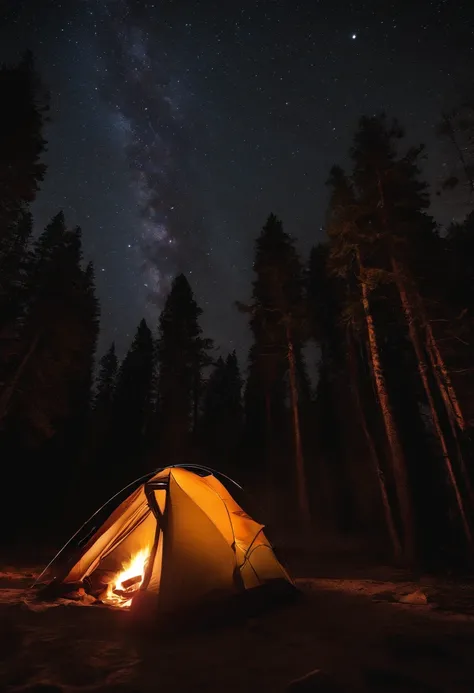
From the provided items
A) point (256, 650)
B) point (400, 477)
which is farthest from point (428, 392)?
point (256, 650)

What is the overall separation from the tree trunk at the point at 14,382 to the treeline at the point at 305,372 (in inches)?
3.0

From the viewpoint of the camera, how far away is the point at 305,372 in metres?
28.7

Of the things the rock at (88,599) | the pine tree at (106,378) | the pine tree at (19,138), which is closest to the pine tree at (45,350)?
the pine tree at (19,138)

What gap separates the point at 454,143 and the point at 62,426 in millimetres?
26247

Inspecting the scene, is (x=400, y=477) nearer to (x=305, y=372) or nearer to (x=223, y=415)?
(x=305, y=372)

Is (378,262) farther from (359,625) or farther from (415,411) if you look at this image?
(359,625)

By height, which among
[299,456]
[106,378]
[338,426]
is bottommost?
[299,456]

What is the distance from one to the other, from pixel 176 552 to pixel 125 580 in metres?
2.22

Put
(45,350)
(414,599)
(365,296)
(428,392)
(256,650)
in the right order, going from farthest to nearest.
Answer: (45,350) → (365,296) → (428,392) → (414,599) → (256,650)

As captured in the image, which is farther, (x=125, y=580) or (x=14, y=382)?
(x=14, y=382)

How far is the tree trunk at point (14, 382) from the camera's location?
14641mm

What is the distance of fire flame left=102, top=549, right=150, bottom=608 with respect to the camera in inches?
249

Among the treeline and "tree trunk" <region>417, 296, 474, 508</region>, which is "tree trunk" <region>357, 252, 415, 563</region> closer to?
the treeline

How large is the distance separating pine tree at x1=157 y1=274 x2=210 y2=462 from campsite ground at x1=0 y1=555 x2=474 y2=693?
20803 millimetres
